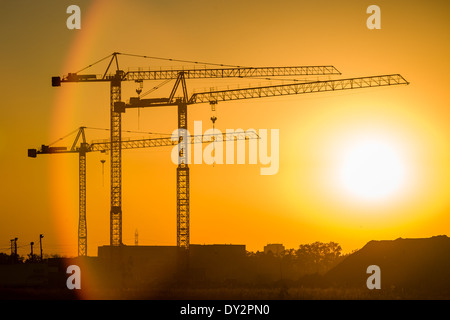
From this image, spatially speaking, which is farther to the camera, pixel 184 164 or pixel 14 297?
pixel 184 164

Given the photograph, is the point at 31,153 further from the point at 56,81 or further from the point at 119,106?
the point at 119,106

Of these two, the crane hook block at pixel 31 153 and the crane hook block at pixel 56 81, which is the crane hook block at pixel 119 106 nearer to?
the crane hook block at pixel 56 81

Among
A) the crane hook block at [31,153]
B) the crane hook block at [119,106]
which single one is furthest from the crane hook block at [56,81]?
the crane hook block at [31,153]

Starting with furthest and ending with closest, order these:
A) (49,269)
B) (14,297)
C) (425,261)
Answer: (49,269) < (425,261) < (14,297)

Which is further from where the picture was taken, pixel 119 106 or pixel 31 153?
pixel 31 153

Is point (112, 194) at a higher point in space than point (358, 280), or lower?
higher

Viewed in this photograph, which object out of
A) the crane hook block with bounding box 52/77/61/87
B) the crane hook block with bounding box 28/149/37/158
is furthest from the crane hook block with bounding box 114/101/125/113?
the crane hook block with bounding box 28/149/37/158

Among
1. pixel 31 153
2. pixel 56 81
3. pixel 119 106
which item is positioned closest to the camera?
pixel 119 106

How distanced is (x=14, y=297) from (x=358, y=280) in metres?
39.2

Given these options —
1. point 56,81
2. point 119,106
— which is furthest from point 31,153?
point 119,106

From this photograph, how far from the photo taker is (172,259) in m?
152
